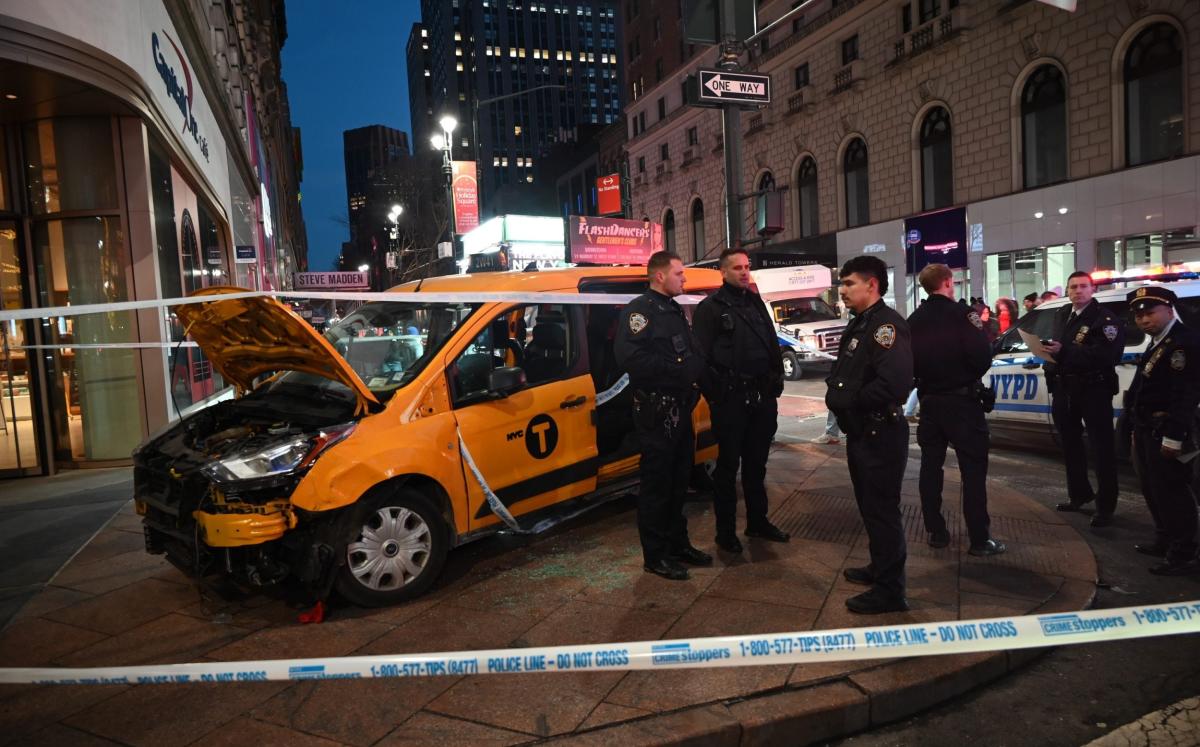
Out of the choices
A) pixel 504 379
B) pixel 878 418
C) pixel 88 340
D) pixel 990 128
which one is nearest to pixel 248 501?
pixel 504 379

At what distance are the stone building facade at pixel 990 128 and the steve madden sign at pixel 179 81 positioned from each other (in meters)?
8.84

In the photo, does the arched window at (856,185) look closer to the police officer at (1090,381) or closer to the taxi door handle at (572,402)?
the police officer at (1090,381)

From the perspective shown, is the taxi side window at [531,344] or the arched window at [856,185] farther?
the arched window at [856,185]

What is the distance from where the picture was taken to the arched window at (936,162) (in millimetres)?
26203

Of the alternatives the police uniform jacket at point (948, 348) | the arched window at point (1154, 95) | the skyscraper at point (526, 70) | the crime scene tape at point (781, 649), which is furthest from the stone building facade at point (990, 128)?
the skyscraper at point (526, 70)

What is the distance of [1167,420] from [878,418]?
1.96m

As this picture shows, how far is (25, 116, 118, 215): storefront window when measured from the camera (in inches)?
335

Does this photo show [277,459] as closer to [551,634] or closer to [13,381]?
[551,634]

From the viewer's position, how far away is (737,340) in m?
4.79

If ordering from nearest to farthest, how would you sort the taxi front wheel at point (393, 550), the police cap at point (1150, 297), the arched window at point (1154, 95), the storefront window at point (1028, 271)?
1. the taxi front wheel at point (393, 550)
2. the police cap at point (1150, 297)
3. the arched window at point (1154, 95)
4. the storefront window at point (1028, 271)

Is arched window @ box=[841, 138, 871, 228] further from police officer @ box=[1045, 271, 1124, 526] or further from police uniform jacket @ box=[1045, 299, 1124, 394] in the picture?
police uniform jacket @ box=[1045, 299, 1124, 394]

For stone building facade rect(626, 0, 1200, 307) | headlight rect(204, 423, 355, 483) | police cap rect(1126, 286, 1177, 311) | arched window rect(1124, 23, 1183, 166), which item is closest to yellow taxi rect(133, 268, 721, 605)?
headlight rect(204, 423, 355, 483)

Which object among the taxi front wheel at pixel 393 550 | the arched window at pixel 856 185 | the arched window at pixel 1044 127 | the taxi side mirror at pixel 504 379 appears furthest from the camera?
the arched window at pixel 856 185

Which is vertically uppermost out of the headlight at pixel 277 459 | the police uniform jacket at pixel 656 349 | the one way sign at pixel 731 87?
the one way sign at pixel 731 87
